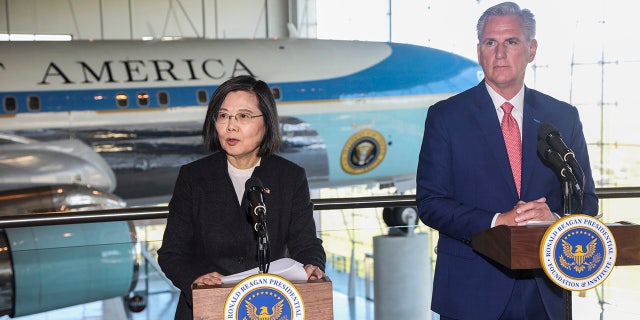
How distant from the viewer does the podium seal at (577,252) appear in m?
2.09

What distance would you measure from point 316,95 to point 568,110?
721 cm

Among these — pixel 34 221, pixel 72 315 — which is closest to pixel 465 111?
pixel 72 315

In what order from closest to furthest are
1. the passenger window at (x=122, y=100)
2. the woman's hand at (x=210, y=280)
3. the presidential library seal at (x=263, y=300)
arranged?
the presidential library seal at (x=263, y=300) → the woman's hand at (x=210, y=280) → the passenger window at (x=122, y=100)

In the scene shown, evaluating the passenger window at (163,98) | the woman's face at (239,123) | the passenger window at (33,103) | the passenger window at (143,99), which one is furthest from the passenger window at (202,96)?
the woman's face at (239,123)

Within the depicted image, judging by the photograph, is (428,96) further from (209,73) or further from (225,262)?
(225,262)

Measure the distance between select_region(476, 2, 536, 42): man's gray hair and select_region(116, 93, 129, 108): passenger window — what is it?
271 inches

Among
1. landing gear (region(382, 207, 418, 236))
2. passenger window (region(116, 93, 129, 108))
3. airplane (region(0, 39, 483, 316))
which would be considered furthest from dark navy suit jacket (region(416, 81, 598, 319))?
landing gear (region(382, 207, 418, 236))

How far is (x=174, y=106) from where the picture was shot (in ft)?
30.3

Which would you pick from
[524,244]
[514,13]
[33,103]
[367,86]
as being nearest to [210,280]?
[524,244]

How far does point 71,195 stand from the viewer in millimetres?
8266

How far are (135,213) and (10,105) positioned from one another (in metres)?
4.96

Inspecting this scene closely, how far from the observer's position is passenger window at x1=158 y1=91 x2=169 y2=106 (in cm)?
919

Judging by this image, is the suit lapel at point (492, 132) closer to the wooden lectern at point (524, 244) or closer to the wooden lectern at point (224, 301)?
the wooden lectern at point (524, 244)

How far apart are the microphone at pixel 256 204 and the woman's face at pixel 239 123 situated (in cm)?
28
